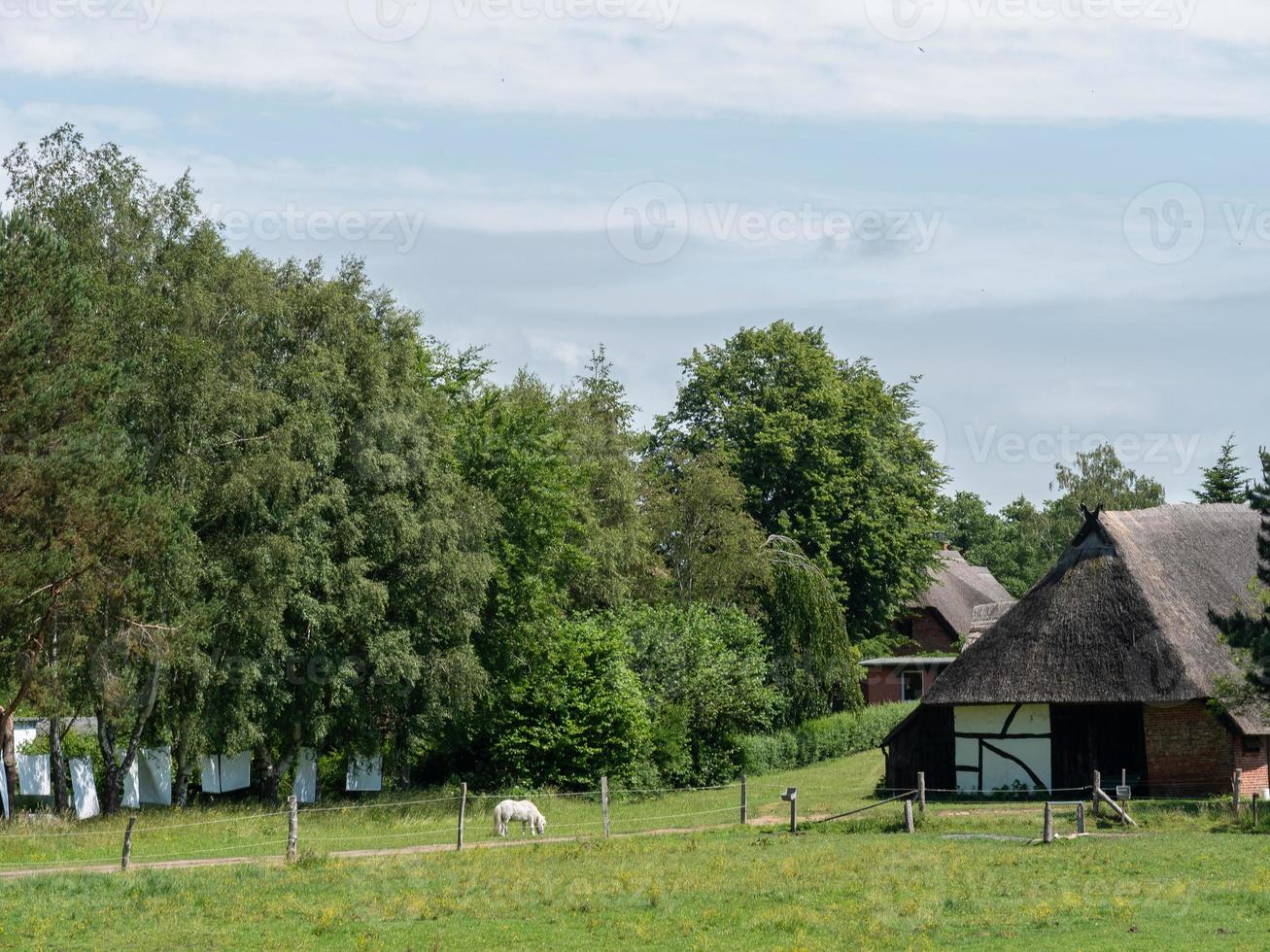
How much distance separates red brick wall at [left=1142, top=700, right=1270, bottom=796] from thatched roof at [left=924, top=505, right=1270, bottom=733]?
0.83 meters

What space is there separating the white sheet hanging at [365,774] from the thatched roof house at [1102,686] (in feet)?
44.3

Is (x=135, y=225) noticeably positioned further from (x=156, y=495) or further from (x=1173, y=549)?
(x=1173, y=549)

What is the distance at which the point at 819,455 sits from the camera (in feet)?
173

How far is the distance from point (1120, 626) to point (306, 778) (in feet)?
68.0

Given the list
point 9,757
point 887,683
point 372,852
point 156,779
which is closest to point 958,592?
point 887,683

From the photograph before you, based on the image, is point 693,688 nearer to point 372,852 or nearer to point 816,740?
point 816,740

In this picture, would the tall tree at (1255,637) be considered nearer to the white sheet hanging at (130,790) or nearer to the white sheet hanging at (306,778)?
the white sheet hanging at (306,778)

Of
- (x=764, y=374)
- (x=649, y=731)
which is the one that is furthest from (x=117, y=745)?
(x=764, y=374)

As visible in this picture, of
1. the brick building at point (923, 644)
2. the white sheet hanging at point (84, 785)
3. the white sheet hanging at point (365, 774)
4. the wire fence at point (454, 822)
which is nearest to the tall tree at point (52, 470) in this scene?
the wire fence at point (454, 822)

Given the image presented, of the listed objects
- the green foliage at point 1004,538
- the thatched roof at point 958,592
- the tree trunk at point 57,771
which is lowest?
the tree trunk at point 57,771

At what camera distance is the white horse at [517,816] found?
27.3 meters

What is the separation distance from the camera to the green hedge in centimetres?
4303

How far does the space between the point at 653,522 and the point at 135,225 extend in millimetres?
22539

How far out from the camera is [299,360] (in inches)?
1199
